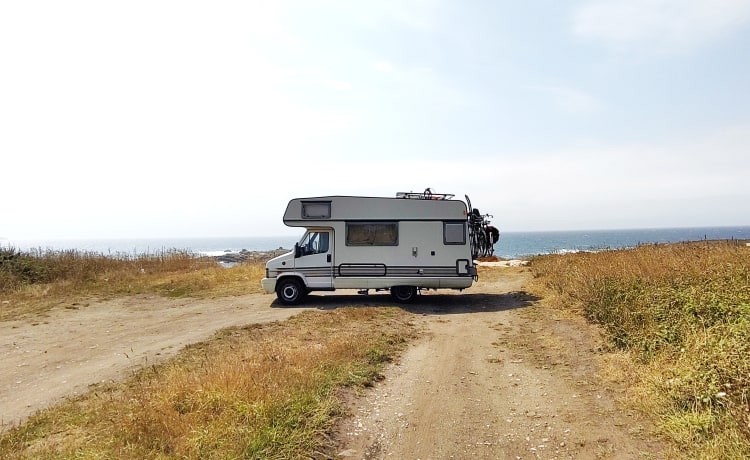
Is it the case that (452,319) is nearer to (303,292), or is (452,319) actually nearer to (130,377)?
(303,292)

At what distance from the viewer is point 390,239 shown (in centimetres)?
1521

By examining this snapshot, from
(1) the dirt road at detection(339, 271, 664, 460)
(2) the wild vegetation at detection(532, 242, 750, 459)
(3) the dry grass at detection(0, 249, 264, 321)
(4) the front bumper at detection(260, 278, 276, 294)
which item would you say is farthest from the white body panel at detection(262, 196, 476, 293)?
(3) the dry grass at detection(0, 249, 264, 321)

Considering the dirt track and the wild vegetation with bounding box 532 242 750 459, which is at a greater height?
the wild vegetation with bounding box 532 242 750 459

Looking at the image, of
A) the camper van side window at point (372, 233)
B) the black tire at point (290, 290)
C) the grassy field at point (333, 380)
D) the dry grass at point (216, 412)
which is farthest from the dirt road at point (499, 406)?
the black tire at point (290, 290)

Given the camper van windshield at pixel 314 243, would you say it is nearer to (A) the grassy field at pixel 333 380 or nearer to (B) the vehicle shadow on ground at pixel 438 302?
(B) the vehicle shadow on ground at pixel 438 302

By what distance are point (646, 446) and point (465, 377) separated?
2.90 m

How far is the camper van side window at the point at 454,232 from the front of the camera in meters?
15.1

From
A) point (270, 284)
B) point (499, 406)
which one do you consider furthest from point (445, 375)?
point (270, 284)

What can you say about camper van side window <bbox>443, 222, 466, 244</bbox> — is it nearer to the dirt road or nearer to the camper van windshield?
the camper van windshield

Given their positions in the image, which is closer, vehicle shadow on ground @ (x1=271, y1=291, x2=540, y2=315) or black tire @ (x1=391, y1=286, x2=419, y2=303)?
vehicle shadow on ground @ (x1=271, y1=291, x2=540, y2=315)

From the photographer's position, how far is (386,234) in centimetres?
1520

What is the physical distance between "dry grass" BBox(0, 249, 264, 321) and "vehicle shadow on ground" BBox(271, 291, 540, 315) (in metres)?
4.47

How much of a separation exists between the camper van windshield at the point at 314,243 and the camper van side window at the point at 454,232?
3.91 meters

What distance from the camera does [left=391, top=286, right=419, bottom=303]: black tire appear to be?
15.6 m
